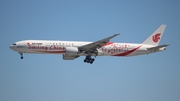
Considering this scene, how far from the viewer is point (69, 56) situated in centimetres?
5966

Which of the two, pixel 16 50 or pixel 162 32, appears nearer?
pixel 16 50

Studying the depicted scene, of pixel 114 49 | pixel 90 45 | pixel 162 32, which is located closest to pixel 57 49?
pixel 90 45

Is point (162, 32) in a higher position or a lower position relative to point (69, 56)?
higher

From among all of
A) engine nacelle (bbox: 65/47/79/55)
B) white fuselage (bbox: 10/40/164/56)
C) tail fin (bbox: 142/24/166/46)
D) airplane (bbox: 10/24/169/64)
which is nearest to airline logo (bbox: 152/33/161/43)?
tail fin (bbox: 142/24/166/46)

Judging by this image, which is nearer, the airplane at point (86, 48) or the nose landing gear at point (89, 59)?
the airplane at point (86, 48)

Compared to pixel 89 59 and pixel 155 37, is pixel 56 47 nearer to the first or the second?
pixel 89 59

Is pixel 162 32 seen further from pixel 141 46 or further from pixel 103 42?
pixel 103 42

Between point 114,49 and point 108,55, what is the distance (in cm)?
146

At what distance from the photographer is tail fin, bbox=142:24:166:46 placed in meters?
60.7

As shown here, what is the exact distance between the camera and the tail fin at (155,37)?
199ft

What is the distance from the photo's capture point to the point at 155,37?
61375 millimetres

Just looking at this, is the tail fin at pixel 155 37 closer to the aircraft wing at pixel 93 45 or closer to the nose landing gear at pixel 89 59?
the aircraft wing at pixel 93 45

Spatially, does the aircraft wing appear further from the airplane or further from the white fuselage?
the white fuselage

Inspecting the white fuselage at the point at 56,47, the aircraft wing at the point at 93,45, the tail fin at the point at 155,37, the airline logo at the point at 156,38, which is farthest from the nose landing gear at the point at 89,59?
the airline logo at the point at 156,38
